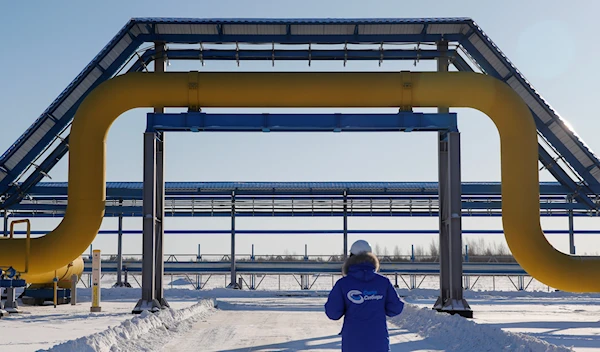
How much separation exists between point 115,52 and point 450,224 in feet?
38.0

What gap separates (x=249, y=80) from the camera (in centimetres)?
2041

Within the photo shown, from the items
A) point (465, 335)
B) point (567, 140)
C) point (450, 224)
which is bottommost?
point (465, 335)

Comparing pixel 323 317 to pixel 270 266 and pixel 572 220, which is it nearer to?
pixel 270 266

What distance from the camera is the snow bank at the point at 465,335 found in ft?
41.1

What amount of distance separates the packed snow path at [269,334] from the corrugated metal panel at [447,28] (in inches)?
366

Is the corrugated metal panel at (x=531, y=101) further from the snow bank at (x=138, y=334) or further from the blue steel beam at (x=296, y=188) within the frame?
the blue steel beam at (x=296, y=188)

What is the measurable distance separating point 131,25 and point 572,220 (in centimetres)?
2623

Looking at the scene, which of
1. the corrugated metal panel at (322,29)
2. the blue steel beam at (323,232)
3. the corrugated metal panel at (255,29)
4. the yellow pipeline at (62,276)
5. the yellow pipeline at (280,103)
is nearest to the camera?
the yellow pipeline at (280,103)

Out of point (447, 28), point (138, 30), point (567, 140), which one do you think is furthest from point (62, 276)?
point (567, 140)

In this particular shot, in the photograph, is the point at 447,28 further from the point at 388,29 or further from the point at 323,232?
the point at 323,232

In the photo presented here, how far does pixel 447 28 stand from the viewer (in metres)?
23.1

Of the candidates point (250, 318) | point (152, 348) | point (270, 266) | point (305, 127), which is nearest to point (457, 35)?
point (305, 127)

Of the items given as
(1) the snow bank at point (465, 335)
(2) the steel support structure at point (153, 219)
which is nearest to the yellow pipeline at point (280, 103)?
(2) the steel support structure at point (153, 219)

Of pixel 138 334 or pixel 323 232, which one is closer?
pixel 138 334
